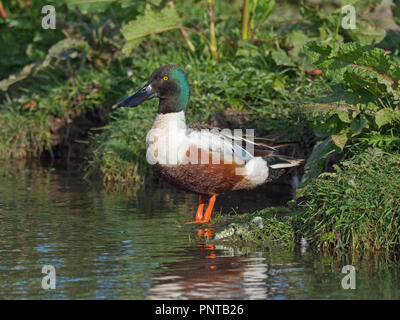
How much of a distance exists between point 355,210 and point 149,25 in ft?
12.9

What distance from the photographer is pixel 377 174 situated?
5430mm

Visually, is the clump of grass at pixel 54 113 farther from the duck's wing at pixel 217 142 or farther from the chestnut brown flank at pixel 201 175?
the chestnut brown flank at pixel 201 175

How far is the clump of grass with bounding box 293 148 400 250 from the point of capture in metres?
5.15

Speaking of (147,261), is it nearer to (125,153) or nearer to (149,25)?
(125,153)

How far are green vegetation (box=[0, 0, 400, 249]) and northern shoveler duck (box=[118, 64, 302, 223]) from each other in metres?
0.36

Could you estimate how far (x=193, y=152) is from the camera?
6.10 m

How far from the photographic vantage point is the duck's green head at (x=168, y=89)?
643 centimetres

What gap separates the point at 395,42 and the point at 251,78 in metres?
1.53

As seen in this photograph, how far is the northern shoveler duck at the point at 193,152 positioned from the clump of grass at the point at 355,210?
0.92 metres

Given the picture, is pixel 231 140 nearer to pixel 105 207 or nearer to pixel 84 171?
pixel 105 207

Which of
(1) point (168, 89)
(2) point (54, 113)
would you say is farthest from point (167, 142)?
(2) point (54, 113)

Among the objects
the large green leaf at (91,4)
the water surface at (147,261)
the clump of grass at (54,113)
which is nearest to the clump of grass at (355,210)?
the water surface at (147,261)

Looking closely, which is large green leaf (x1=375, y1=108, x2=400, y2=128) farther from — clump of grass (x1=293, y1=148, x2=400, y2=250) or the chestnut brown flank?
the chestnut brown flank
